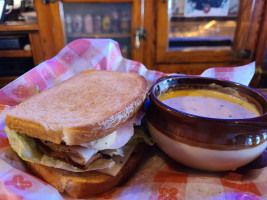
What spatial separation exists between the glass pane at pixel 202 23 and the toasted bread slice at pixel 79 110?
138 centimetres

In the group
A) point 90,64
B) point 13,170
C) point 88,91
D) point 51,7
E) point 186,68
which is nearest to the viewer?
point 13,170

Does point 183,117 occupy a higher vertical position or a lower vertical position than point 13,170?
higher

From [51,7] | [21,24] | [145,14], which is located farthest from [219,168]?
[21,24]

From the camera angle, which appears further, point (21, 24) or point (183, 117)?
point (21, 24)

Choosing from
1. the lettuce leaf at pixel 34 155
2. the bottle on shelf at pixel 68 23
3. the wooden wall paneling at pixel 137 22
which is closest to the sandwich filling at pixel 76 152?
the lettuce leaf at pixel 34 155

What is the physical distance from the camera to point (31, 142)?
691mm

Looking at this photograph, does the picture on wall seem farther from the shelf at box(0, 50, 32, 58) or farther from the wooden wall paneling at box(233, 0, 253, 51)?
the shelf at box(0, 50, 32, 58)

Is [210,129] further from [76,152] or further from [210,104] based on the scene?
[76,152]

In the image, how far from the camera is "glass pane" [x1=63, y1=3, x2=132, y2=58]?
2189 mm

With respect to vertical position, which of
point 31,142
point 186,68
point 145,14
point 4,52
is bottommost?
point 186,68

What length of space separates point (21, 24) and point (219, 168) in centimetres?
193

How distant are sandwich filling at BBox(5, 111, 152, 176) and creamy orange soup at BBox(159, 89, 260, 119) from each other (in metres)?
0.20

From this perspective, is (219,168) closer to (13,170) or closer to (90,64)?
(13,170)

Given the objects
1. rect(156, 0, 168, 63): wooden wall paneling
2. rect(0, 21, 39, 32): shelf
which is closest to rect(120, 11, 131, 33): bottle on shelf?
rect(156, 0, 168, 63): wooden wall paneling
